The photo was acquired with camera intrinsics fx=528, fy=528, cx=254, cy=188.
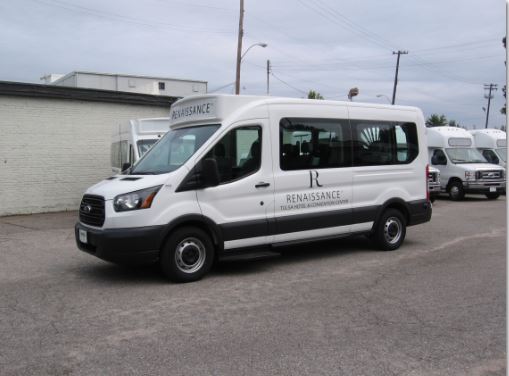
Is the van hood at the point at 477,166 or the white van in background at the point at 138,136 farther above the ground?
the white van in background at the point at 138,136

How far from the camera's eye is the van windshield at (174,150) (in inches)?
286

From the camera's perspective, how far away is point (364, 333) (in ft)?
16.3

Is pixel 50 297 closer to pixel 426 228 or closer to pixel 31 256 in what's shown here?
pixel 31 256

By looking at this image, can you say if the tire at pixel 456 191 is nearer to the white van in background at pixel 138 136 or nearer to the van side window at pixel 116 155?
the white van in background at pixel 138 136

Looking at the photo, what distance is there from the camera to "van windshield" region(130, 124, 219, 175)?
726 cm

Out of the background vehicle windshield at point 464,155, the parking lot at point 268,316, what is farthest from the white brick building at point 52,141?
the background vehicle windshield at point 464,155

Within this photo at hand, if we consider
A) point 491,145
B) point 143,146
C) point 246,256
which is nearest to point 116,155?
point 143,146

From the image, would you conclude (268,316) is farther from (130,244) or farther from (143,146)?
(143,146)

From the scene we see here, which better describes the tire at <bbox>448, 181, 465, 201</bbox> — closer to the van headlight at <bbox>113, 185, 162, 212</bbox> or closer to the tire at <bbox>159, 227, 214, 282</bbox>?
the tire at <bbox>159, 227, 214, 282</bbox>

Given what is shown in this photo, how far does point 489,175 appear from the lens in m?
19.2

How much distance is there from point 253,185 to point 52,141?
11577mm

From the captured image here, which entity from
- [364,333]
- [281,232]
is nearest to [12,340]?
[364,333]

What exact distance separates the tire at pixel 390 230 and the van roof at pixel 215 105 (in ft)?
7.33

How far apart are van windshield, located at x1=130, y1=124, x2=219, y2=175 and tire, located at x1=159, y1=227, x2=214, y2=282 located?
3.00ft
